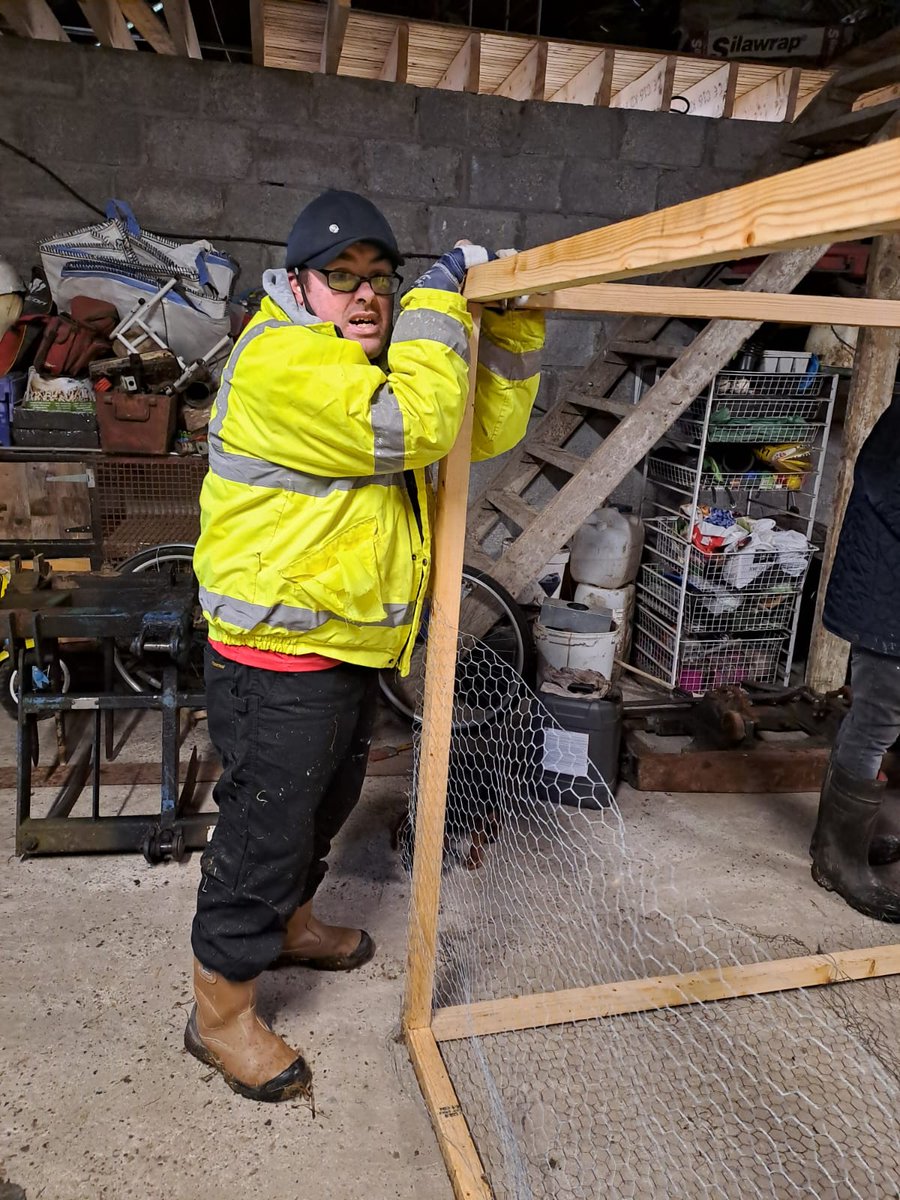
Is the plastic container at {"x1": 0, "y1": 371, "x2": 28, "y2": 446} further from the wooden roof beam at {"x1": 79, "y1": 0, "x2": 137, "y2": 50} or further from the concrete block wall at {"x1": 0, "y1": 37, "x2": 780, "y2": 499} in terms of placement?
the wooden roof beam at {"x1": 79, "y1": 0, "x2": 137, "y2": 50}

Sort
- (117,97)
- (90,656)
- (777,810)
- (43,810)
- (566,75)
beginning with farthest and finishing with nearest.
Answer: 1. (566,75)
2. (117,97)
3. (90,656)
4. (777,810)
5. (43,810)

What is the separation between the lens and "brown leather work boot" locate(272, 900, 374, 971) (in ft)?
6.75

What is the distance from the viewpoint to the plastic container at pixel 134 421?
3.38 metres

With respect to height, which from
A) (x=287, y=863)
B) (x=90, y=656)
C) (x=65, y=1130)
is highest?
(x=287, y=863)

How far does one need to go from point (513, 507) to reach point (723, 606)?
1.06m

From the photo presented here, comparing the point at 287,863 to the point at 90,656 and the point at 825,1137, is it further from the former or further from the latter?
the point at 90,656

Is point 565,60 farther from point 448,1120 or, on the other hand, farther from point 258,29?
point 448,1120

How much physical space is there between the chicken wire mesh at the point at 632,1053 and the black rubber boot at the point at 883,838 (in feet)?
1.66

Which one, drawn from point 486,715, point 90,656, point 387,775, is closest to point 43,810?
point 90,656

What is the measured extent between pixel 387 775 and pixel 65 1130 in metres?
1.56

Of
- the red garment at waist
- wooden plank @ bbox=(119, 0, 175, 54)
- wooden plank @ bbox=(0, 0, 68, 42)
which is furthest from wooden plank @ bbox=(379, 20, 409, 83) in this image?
the red garment at waist

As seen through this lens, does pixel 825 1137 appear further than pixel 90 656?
No

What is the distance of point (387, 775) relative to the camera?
120 inches

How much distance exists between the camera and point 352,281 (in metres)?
1.53
